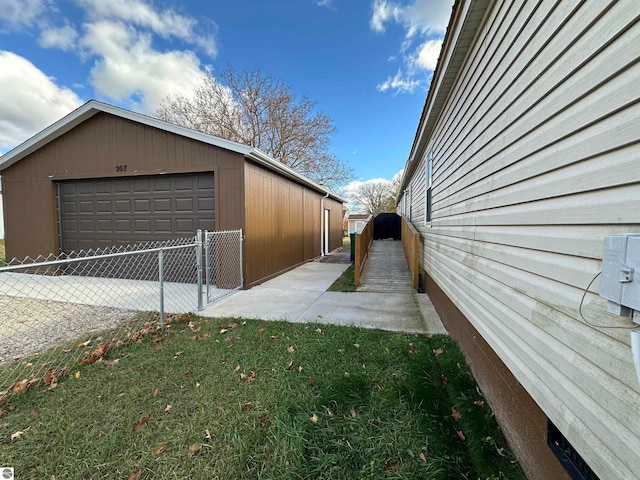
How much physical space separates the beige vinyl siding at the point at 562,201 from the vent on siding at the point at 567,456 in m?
0.10

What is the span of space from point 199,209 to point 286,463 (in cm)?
645

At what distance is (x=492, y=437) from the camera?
2.14 meters

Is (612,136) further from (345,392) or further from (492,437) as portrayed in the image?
(345,392)

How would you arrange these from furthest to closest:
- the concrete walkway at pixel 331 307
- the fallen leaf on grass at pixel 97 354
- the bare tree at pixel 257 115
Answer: the bare tree at pixel 257 115 → the concrete walkway at pixel 331 307 → the fallen leaf on grass at pixel 97 354

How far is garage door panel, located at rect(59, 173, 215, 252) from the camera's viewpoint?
285 inches

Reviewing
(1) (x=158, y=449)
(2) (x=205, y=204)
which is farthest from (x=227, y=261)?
(1) (x=158, y=449)

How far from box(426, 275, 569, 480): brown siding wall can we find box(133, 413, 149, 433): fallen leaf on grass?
268 centimetres

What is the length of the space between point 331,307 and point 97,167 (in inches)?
291

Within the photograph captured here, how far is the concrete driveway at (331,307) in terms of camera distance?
4434 mm

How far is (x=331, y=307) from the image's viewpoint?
17.2ft

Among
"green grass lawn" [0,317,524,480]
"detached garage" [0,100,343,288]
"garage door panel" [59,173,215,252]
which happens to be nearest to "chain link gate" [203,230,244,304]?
"detached garage" [0,100,343,288]

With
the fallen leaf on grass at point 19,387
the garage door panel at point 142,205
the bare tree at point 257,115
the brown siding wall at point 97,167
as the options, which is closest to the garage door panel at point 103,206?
the brown siding wall at point 97,167

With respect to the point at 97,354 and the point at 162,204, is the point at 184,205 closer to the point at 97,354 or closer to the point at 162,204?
the point at 162,204

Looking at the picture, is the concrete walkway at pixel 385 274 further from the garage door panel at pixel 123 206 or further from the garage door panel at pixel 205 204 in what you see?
the garage door panel at pixel 123 206
